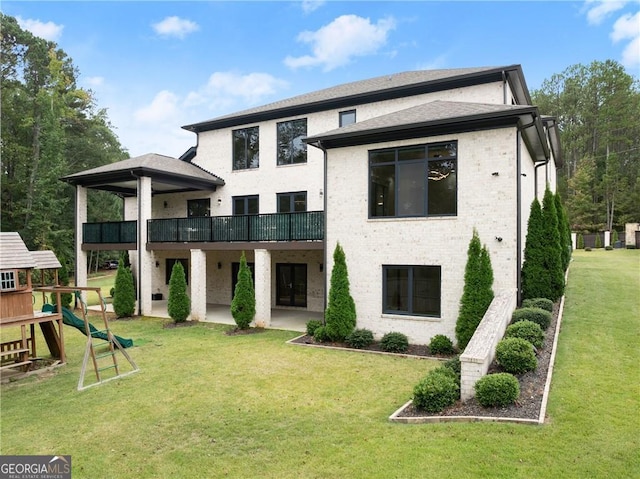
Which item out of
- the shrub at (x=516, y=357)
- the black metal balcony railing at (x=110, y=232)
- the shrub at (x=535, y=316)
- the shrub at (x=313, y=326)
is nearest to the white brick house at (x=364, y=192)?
the black metal balcony railing at (x=110, y=232)

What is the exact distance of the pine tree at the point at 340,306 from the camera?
1195cm

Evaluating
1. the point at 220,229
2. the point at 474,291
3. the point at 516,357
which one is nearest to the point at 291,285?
the point at 220,229

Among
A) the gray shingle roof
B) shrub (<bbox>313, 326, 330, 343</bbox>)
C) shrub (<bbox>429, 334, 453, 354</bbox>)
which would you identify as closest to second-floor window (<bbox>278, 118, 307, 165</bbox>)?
shrub (<bbox>313, 326, 330, 343</bbox>)

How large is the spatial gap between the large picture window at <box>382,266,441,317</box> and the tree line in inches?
1265

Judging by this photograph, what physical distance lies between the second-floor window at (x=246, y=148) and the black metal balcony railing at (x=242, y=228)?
147 inches

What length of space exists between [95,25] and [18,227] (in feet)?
80.8

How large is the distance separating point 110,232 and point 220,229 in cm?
655

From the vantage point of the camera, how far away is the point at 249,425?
6.50 m

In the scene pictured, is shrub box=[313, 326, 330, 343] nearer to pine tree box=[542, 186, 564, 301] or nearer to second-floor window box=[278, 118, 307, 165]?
pine tree box=[542, 186, 564, 301]

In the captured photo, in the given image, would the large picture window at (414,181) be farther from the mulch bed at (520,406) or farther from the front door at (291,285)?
the front door at (291,285)

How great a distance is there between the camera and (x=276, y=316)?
16.7 metres

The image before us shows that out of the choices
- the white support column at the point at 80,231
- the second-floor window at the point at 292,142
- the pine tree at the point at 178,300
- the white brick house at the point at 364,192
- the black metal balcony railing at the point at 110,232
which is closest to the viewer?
the white brick house at the point at 364,192

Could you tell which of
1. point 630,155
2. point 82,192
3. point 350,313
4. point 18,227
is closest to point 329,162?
point 350,313

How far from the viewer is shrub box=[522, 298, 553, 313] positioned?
10039mm
